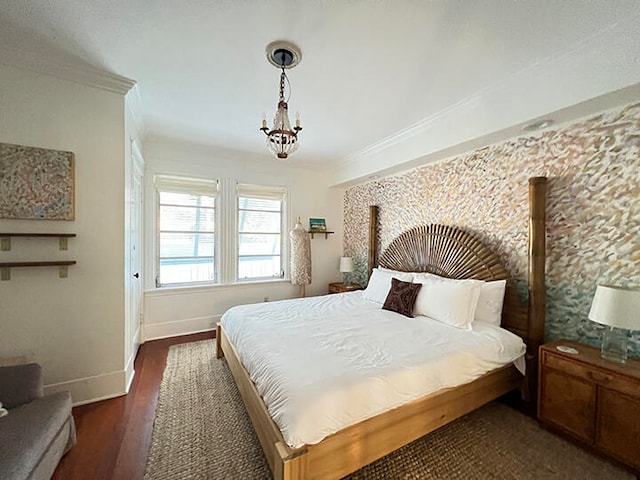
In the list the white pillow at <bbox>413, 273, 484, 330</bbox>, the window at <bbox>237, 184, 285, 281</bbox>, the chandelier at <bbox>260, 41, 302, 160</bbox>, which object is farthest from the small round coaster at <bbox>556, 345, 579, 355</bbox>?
the window at <bbox>237, 184, 285, 281</bbox>

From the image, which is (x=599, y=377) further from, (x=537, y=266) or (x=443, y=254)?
(x=443, y=254)

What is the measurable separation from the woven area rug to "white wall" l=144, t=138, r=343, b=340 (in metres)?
1.67

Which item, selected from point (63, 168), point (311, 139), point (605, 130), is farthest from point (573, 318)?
point (63, 168)

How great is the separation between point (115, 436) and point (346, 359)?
1753 millimetres

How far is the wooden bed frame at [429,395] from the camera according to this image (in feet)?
4.35

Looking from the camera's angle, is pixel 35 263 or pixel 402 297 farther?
pixel 402 297

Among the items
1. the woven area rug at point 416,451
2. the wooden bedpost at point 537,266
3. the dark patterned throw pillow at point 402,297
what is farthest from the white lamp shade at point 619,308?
the dark patterned throw pillow at point 402,297

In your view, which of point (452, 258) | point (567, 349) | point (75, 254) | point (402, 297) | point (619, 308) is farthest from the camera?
point (452, 258)

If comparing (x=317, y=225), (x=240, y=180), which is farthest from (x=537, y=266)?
(x=240, y=180)

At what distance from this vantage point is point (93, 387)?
2.18 metres

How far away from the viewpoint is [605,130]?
195 centimetres

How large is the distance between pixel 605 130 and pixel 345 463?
2.96 metres

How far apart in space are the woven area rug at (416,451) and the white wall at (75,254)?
0.75 m

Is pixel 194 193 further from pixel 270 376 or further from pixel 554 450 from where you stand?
pixel 554 450
